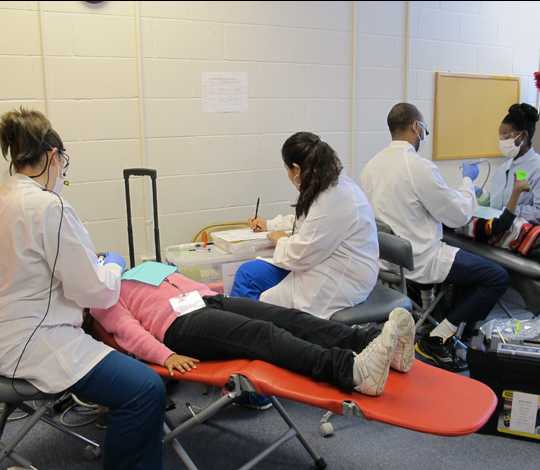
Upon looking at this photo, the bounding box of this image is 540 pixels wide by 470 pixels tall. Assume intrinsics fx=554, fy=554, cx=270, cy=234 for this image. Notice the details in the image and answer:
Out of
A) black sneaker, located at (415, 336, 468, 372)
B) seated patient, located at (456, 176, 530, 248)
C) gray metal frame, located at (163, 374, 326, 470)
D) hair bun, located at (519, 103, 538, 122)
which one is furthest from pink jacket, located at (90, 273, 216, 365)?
hair bun, located at (519, 103, 538, 122)

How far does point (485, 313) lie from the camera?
2.83m

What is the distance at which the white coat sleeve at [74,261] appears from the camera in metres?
1.59

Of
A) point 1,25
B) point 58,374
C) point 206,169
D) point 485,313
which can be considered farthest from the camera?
point 206,169

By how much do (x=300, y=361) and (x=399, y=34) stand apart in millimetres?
2733

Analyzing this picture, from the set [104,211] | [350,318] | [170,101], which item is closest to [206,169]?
[170,101]

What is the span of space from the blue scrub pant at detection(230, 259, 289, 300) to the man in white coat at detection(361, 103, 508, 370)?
719mm

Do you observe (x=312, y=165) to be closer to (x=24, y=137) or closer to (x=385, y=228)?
(x=385, y=228)

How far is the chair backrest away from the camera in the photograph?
2.50 metres

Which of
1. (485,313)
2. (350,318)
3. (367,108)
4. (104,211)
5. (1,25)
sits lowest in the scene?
(485,313)

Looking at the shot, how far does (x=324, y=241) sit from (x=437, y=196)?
825mm

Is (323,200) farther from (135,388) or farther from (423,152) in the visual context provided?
(423,152)

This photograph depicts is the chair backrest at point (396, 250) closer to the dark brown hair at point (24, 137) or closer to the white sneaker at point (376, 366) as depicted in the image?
the white sneaker at point (376, 366)

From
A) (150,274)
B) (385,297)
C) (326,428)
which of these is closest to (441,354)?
(385,297)

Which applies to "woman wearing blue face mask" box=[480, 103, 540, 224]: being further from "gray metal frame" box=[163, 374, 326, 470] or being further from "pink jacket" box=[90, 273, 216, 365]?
"pink jacket" box=[90, 273, 216, 365]
